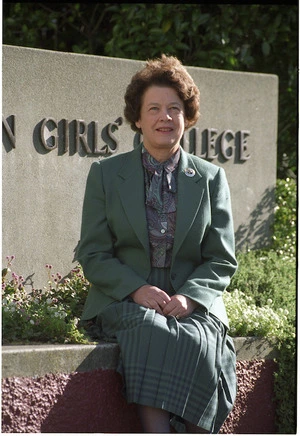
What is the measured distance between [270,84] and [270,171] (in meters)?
0.75

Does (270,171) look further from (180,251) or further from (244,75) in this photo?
(180,251)

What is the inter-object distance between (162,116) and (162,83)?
0.63ft

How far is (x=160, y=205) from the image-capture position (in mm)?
4652

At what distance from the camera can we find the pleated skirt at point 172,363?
415 centimetres

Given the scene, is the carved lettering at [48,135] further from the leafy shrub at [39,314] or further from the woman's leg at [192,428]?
the woman's leg at [192,428]

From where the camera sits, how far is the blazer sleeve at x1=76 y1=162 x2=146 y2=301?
4457 millimetres

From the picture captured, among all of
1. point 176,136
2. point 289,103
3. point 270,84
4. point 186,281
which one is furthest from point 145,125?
point 289,103

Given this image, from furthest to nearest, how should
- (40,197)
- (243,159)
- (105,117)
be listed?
1. (243,159)
2. (105,117)
3. (40,197)

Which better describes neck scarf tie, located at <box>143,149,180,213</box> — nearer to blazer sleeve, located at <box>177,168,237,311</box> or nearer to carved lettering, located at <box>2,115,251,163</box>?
blazer sleeve, located at <box>177,168,237,311</box>

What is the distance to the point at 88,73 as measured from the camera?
613cm

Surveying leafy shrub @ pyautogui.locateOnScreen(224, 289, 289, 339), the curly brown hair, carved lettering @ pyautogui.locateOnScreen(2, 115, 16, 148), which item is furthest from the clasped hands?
carved lettering @ pyautogui.locateOnScreen(2, 115, 16, 148)

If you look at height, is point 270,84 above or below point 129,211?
above

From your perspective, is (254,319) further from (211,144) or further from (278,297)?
(211,144)

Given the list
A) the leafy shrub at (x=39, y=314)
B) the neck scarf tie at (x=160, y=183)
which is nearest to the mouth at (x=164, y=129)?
the neck scarf tie at (x=160, y=183)
